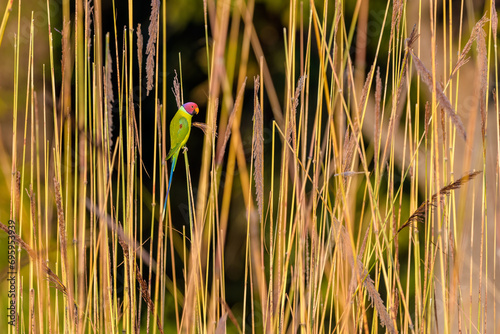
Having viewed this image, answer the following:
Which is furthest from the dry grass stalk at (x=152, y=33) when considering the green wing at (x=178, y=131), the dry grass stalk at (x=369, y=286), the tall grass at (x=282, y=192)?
the dry grass stalk at (x=369, y=286)

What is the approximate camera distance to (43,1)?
6.18 feet

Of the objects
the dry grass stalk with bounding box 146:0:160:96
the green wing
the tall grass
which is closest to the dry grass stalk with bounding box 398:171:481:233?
the tall grass

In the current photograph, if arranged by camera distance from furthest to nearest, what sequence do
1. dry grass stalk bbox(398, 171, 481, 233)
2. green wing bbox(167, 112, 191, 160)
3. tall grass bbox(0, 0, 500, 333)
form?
green wing bbox(167, 112, 191, 160)
tall grass bbox(0, 0, 500, 333)
dry grass stalk bbox(398, 171, 481, 233)

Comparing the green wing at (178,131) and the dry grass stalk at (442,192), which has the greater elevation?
the green wing at (178,131)

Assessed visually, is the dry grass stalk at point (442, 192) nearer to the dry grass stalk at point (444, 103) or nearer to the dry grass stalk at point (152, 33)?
the dry grass stalk at point (444, 103)

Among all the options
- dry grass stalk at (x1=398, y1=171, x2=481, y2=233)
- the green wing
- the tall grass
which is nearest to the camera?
dry grass stalk at (x1=398, y1=171, x2=481, y2=233)

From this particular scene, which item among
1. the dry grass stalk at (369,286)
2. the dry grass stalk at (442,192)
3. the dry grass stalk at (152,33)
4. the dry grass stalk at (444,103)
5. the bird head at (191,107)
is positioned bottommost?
the dry grass stalk at (369,286)

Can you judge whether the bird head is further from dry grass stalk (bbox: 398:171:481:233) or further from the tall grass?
dry grass stalk (bbox: 398:171:481:233)

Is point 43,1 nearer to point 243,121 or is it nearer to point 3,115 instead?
point 3,115

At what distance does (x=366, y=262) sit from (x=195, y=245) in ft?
0.98

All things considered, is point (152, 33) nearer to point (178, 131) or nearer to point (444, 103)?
point (178, 131)

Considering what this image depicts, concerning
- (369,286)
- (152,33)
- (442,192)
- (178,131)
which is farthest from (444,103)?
(178,131)

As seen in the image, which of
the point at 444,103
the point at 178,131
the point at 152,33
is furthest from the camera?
the point at 178,131

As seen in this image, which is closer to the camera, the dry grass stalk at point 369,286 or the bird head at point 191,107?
the dry grass stalk at point 369,286
